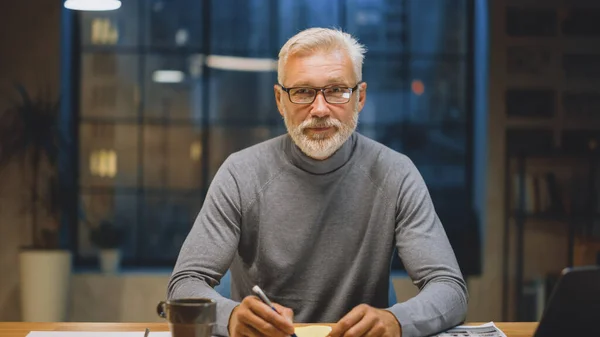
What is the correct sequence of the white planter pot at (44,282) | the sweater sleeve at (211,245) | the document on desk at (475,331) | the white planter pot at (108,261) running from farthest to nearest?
the white planter pot at (108,261) → the white planter pot at (44,282) → the sweater sleeve at (211,245) → the document on desk at (475,331)

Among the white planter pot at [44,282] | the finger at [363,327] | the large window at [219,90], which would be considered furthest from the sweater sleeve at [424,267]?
the white planter pot at [44,282]

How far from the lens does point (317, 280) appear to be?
2.10 m

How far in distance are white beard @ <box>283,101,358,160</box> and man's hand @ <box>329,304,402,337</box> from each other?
57 cm

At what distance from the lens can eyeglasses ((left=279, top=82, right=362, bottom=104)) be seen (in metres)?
2.04

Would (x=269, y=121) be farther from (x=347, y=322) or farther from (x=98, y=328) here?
(x=347, y=322)

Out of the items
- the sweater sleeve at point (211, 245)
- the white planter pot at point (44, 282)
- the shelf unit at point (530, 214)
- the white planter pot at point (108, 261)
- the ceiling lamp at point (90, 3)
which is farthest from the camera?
the white planter pot at point (108, 261)

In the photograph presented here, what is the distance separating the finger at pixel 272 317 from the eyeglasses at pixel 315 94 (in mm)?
655

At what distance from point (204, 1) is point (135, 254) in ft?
5.40

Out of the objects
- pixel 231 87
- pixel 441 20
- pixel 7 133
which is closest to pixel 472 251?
pixel 441 20

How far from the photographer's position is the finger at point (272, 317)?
1.51 meters

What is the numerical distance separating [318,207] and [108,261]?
10.9 feet

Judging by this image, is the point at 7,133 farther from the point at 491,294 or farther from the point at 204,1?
the point at 491,294

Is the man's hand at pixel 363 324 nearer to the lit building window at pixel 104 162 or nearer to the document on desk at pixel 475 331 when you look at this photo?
the document on desk at pixel 475 331

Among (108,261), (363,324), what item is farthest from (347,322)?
(108,261)
